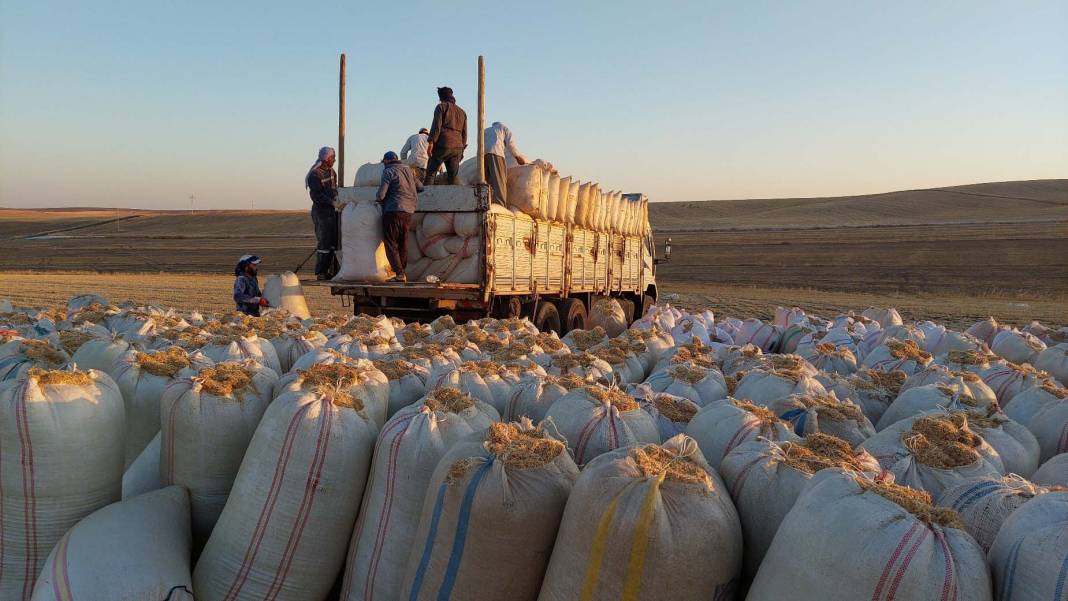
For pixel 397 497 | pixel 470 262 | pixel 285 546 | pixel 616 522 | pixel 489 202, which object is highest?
pixel 489 202

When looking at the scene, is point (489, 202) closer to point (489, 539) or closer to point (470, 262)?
point (470, 262)

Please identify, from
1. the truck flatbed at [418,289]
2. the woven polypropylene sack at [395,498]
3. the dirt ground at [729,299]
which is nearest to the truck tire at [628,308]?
the dirt ground at [729,299]

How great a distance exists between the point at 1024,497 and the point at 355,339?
3.81 m

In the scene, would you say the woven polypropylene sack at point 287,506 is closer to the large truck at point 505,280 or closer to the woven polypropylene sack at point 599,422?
the woven polypropylene sack at point 599,422

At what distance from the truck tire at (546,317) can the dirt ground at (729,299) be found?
659 centimetres

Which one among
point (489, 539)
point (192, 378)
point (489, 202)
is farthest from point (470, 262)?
point (489, 539)

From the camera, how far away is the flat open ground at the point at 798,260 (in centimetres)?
1841

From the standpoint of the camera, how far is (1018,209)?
55.4 meters

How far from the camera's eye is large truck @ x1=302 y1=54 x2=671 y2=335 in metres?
7.23

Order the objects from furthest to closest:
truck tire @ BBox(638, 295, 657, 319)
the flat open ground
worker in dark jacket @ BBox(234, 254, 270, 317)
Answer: the flat open ground
truck tire @ BBox(638, 295, 657, 319)
worker in dark jacket @ BBox(234, 254, 270, 317)

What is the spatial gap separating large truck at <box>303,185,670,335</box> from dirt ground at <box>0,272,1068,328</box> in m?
6.00

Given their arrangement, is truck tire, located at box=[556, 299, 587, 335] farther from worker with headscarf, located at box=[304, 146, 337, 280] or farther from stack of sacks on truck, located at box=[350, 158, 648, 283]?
worker with headscarf, located at box=[304, 146, 337, 280]

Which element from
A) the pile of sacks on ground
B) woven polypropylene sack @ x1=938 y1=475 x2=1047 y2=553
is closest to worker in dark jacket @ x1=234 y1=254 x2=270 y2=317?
the pile of sacks on ground

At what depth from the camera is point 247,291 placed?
25.4ft
